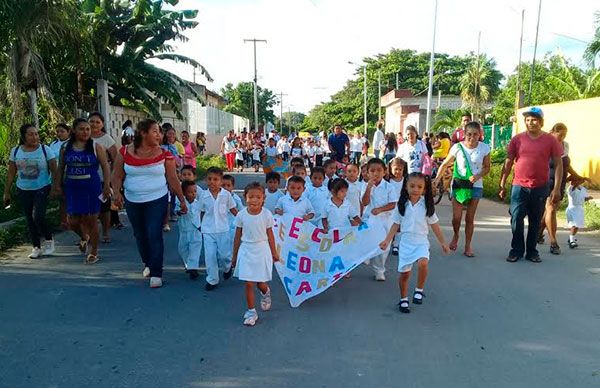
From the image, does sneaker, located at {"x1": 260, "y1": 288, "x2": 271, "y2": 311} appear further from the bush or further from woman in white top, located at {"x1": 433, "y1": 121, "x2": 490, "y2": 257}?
the bush

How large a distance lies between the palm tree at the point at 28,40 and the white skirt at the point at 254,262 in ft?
17.8

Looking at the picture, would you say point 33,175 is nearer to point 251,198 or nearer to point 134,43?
point 251,198

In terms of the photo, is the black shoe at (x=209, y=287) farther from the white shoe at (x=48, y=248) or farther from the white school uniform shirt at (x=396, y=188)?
the white shoe at (x=48, y=248)

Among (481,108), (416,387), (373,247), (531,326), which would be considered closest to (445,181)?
(373,247)

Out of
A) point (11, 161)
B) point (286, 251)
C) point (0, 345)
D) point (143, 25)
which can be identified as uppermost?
point (143, 25)

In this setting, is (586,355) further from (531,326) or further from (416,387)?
(416,387)

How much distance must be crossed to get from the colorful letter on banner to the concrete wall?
1032 cm

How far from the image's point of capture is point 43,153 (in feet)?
22.7

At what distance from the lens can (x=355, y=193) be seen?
679 cm

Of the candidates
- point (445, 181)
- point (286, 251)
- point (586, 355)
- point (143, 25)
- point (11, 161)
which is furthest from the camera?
point (143, 25)

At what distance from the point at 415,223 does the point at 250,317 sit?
68.4 inches

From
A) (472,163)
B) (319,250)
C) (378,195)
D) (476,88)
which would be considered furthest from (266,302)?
(476,88)

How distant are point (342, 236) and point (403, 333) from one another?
153 cm

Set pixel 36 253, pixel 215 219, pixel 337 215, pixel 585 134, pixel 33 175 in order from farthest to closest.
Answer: pixel 585 134 → pixel 36 253 → pixel 33 175 → pixel 337 215 → pixel 215 219
